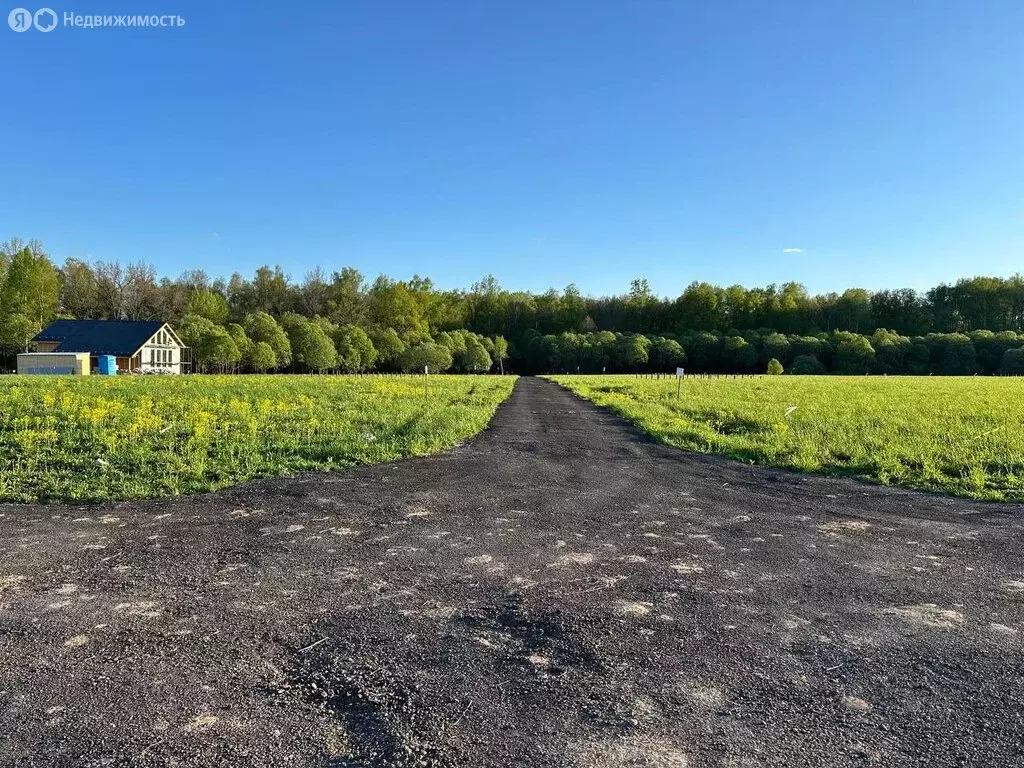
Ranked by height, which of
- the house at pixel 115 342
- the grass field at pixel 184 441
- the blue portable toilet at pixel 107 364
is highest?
the house at pixel 115 342

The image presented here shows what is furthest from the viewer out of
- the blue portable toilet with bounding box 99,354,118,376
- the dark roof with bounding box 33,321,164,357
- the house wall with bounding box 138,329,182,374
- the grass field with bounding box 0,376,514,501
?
the house wall with bounding box 138,329,182,374

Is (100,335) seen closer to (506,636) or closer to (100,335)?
(100,335)

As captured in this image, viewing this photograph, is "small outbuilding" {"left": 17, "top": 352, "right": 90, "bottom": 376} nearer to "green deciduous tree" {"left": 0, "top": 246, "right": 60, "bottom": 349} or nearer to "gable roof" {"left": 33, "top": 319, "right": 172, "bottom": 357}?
"gable roof" {"left": 33, "top": 319, "right": 172, "bottom": 357}

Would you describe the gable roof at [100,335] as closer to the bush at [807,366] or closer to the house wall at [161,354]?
the house wall at [161,354]

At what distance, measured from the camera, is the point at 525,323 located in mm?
131625

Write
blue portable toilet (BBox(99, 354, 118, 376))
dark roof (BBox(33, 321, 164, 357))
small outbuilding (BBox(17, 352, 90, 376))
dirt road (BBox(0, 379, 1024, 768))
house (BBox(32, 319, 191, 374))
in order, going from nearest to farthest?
dirt road (BBox(0, 379, 1024, 768)), small outbuilding (BBox(17, 352, 90, 376)), blue portable toilet (BBox(99, 354, 118, 376)), house (BBox(32, 319, 191, 374)), dark roof (BBox(33, 321, 164, 357))

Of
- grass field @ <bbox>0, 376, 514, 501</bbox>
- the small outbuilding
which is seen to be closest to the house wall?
the small outbuilding

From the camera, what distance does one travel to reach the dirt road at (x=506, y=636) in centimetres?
300

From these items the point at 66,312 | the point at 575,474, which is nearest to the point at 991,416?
the point at 575,474

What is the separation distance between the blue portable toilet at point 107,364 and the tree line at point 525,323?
10.1m

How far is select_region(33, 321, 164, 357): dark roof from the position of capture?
6938 centimetres

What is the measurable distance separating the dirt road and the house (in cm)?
7186

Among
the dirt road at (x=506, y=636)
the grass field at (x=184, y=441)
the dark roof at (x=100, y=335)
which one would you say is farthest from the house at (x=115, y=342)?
the dirt road at (x=506, y=636)

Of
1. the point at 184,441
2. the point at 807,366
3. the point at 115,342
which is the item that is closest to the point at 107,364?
the point at 115,342
